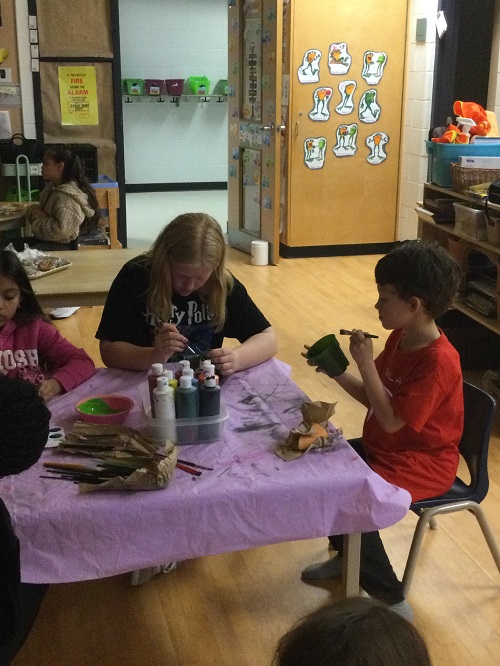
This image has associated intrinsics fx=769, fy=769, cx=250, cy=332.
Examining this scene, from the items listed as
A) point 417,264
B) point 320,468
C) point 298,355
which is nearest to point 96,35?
point 298,355

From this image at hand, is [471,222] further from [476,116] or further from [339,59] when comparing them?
[339,59]

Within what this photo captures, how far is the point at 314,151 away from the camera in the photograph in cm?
605

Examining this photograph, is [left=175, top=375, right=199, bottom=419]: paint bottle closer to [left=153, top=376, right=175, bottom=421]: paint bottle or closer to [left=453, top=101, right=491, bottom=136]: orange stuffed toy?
[left=153, top=376, right=175, bottom=421]: paint bottle

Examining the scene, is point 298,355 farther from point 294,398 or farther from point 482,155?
point 294,398

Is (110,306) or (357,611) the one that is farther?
(110,306)

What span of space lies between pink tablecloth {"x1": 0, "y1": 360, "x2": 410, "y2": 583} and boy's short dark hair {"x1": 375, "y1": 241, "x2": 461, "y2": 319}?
486 mm

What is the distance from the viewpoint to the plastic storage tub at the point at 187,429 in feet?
5.01

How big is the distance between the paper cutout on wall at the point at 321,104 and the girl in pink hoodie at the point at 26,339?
4400mm

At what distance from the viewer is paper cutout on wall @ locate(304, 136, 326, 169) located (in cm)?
602

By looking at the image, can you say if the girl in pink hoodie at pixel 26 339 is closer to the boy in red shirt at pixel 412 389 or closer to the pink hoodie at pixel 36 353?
the pink hoodie at pixel 36 353

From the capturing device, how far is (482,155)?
377 centimetres

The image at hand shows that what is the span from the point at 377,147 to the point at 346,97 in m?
0.48

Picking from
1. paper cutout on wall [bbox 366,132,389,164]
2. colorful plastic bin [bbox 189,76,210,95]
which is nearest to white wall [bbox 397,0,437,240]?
paper cutout on wall [bbox 366,132,389,164]

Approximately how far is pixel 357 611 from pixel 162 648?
1292mm
